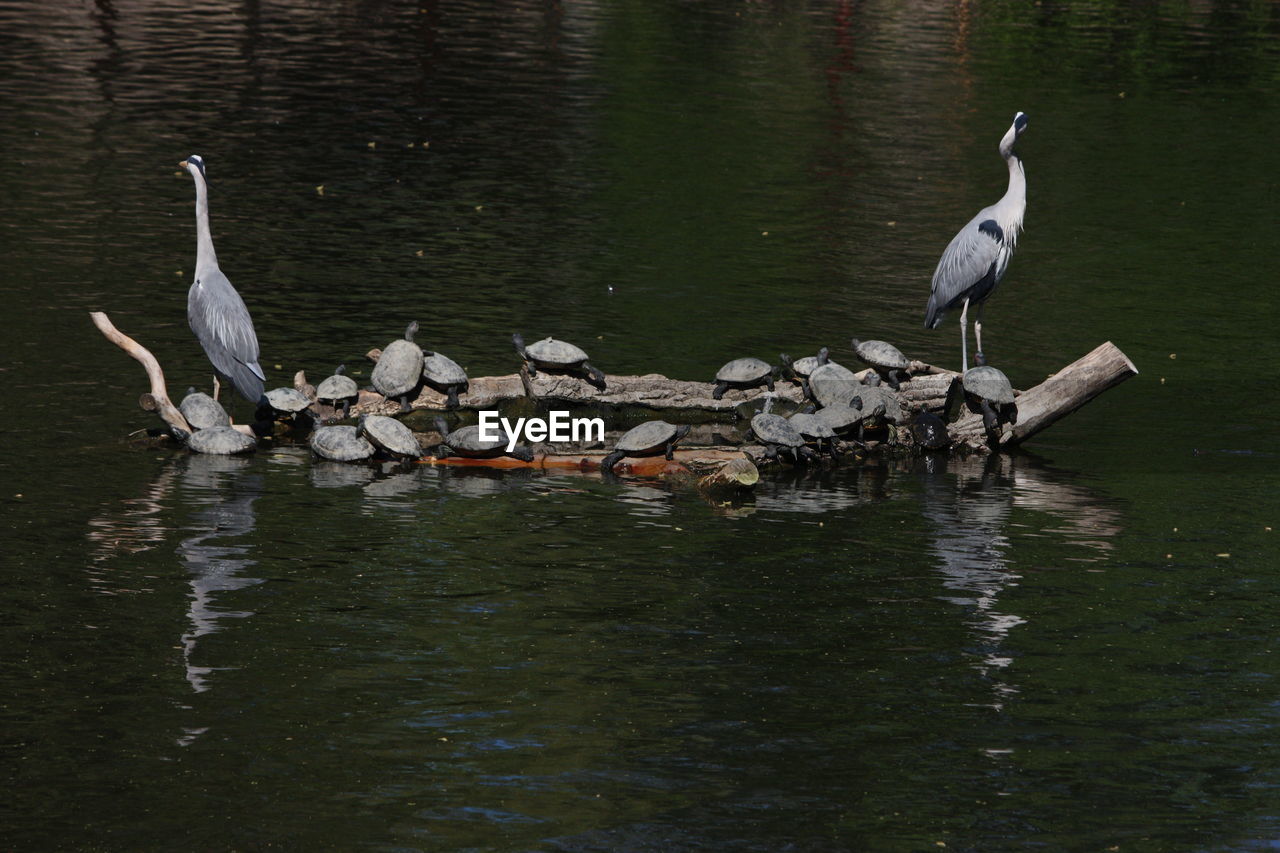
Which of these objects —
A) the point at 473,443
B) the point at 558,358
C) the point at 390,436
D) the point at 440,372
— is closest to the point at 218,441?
the point at 390,436

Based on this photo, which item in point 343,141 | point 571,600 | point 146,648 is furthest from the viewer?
point 343,141

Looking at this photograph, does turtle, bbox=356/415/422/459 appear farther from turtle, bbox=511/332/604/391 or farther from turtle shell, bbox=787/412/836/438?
turtle shell, bbox=787/412/836/438

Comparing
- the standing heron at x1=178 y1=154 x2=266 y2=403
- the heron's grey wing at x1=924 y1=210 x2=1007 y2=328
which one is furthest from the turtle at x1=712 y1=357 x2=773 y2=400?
the standing heron at x1=178 y1=154 x2=266 y2=403

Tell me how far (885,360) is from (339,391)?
510 cm

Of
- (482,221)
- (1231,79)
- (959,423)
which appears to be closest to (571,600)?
(959,423)

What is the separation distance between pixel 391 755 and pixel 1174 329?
1387cm

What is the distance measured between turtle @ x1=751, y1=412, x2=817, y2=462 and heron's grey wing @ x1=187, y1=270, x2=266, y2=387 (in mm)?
4430

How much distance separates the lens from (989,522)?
14320mm

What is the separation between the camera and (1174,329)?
68.6 feet

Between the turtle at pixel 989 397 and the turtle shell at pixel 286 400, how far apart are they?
5.94m

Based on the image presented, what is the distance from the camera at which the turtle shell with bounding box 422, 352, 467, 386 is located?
16328 millimetres

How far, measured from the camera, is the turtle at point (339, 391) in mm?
16141

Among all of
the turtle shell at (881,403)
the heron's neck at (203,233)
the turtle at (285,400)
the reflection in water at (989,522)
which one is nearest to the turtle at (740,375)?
the turtle shell at (881,403)

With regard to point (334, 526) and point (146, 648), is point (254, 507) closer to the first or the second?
point (334, 526)
